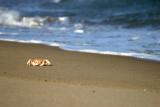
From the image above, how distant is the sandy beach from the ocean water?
80cm

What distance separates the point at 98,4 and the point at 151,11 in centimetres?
418

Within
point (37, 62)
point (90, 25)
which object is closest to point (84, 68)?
point (37, 62)

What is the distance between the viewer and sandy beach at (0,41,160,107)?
15.6 ft

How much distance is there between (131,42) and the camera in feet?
32.2

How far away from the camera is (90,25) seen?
14.6 meters

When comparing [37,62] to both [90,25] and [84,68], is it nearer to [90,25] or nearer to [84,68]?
[84,68]

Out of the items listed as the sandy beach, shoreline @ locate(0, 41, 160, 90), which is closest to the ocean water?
shoreline @ locate(0, 41, 160, 90)

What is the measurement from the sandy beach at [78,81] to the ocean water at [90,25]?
795mm

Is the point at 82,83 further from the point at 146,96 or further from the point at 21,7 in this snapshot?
the point at 21,7

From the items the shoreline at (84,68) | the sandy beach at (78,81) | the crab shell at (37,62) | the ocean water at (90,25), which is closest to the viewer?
the sandy beach at (78,81)

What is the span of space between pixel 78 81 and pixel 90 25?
8867 millimetres

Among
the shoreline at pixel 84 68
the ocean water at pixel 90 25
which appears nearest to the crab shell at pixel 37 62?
the shoreline at pixel 84 68

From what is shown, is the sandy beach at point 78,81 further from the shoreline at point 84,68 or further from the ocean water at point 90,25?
the ocean water at point 90,25

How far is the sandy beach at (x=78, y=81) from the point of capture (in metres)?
4.75
